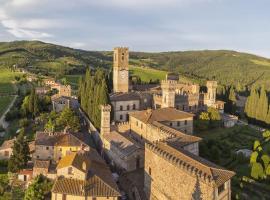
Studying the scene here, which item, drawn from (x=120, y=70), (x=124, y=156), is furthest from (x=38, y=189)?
(x=120, y=70)

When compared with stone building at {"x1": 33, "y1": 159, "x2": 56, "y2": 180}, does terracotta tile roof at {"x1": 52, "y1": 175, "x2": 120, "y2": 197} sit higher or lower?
higher

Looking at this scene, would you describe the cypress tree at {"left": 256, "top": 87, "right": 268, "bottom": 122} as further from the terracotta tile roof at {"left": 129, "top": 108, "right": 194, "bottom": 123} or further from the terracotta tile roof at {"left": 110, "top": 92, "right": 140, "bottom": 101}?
the terracotta tile roof at {"left": 129, "top": 108, "right": 194, "bottom": 123}

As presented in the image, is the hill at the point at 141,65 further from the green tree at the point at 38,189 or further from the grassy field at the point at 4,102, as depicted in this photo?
the green tree at the point at 38,189

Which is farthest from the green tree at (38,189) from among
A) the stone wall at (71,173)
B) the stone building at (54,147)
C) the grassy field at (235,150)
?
the grassy field at (235,150)

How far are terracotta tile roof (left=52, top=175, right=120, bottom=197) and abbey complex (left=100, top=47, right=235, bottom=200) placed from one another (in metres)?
3.55

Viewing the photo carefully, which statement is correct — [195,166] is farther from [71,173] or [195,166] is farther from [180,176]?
[71,173]

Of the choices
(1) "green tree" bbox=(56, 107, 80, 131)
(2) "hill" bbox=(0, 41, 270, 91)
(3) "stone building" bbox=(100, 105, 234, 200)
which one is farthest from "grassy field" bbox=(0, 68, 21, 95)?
(3) "stone building" bbox=(100, 105, 234, 200)

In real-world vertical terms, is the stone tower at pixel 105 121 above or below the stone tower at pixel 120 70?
below

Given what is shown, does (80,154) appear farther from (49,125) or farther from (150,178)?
(49,125)

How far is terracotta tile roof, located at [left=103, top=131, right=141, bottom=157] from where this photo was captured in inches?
1483

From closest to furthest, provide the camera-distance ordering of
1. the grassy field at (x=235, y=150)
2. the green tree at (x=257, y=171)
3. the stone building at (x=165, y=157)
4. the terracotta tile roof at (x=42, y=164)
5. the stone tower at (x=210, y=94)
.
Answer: the stone building at (x=165, y=157) < the grassy field at (x=235, y=150) < the terracotta tile roof at (x=42, y=164) < the green tree at (x=257, y=171) < the stone tower at (x=210, y=94)

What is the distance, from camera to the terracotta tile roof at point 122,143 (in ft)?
124

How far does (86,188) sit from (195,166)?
385 inches

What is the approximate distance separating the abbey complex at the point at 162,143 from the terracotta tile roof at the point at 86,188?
3546 mm
